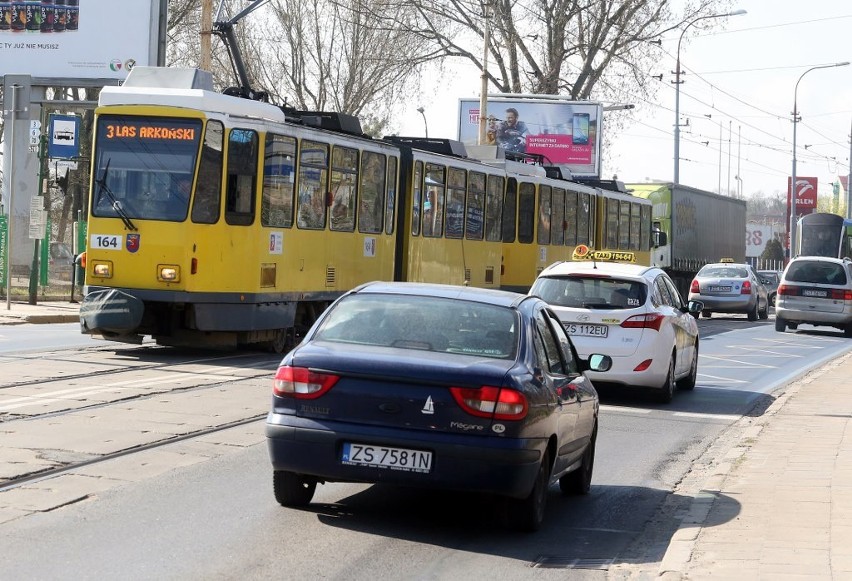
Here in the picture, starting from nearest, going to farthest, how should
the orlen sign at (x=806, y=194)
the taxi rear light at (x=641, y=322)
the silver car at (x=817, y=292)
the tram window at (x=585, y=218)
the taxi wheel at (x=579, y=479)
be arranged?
the taxi wheel at (x=579, y=479) → the taxi rear light at (x=641, y=322) → the silver car at (x=817, y=292) → the tram window at (x=585, y=218) → the orlen sign at (x=806, y=194)

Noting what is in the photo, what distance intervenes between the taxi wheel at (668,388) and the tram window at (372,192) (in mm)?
7178

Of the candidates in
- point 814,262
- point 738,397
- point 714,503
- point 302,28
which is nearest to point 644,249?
point 814,262

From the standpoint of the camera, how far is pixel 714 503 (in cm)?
959

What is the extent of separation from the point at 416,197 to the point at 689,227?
3138 cm

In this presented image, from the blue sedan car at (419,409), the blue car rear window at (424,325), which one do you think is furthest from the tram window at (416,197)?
the blue sedan car at (419,409)

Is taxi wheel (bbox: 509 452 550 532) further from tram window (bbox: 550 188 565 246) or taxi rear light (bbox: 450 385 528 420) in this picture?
tram window (bbox: 550 188 565 246)

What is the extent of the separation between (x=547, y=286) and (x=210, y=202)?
4733mm

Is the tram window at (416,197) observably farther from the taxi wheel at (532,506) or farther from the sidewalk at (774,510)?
the taxi wheel at (532,506)

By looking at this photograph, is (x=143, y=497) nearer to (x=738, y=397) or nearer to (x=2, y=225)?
(x=738, y=397)

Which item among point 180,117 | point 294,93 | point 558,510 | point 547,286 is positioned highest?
point 294,93

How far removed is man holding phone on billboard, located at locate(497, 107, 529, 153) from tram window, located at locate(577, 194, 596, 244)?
18354 mm

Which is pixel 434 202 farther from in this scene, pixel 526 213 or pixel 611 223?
pixel 611 223

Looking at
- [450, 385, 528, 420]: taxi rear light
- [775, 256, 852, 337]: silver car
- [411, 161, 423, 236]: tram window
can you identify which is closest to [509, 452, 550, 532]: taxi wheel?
[450, 385, 528, 420]: taxi rear light

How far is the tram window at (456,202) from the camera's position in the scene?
88.3 ft
